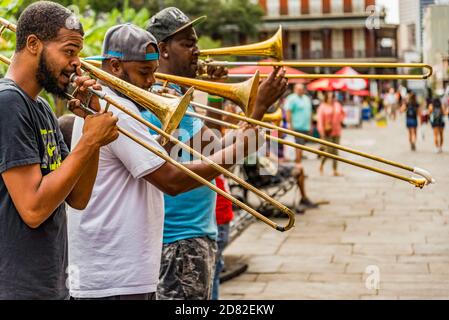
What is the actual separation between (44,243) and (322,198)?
9.62 meters

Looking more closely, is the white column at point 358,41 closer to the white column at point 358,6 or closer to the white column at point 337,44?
the white column at point 337,44

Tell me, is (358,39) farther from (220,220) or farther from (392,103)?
(220,220)

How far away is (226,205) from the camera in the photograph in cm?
477

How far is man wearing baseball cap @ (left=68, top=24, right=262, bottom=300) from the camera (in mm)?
2916

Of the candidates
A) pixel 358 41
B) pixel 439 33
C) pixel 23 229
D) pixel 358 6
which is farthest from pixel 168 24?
pixel 358 41

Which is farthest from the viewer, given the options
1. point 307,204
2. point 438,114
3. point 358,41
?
point 358,41

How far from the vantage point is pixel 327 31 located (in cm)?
6812

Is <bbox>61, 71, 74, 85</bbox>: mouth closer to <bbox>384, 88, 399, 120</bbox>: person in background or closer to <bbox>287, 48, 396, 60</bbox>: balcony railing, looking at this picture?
<bbox>384, 88, 399, 120</bbox>: person in background

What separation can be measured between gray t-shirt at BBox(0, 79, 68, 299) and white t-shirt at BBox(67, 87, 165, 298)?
0.41 meters

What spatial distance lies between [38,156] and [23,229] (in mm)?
210

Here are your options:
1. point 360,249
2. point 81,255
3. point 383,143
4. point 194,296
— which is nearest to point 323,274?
point 360,249

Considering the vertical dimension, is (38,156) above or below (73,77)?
below

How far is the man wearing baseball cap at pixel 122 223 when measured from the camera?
9.57ft
